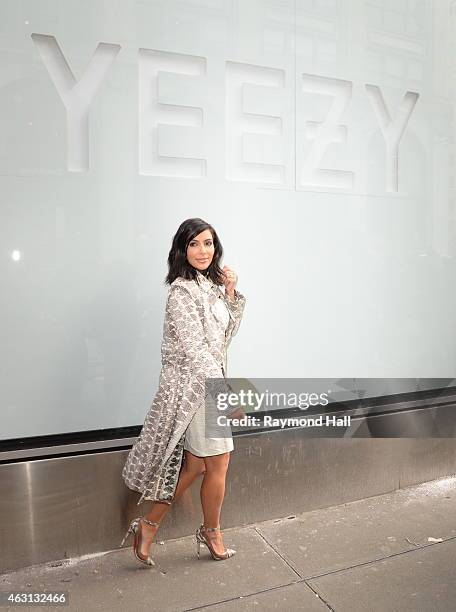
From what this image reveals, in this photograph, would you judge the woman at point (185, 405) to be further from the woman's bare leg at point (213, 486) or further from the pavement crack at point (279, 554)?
the pavement crack at point (279, 554)

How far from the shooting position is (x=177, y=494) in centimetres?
287

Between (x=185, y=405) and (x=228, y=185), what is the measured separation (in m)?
1.40

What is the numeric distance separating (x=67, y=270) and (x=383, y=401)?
7.58 ft

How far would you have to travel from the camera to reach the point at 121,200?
122 inches

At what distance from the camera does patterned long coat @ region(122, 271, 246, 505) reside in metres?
2.70

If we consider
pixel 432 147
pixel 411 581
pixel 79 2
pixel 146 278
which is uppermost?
pixel 79 2

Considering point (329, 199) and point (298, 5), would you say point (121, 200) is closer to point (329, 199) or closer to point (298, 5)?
point (329, 199)

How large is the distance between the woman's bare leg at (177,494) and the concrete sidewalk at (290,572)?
0.16 m

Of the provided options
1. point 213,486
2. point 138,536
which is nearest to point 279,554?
point 213,486

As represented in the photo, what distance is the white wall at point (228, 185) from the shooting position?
2.93 metres

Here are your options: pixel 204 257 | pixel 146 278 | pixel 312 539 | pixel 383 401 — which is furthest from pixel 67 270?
pixel 383 401

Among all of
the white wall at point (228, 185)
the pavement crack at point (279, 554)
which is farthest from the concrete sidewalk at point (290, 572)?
the white wall at point (228, 185)

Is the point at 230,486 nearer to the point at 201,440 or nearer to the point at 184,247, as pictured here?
the point at 201,440

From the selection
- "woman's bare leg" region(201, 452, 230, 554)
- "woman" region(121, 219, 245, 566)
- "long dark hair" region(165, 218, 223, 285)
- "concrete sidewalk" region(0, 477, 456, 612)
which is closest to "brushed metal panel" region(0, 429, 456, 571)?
"concrete sidewalk" region(0, 477, 456, 612)
